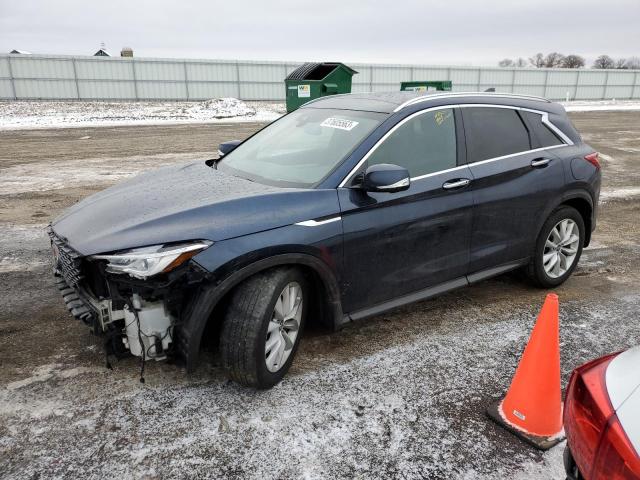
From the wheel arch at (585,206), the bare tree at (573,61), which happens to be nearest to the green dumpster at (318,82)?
the wheel arch at (585,206)

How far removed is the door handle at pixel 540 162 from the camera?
4375mm

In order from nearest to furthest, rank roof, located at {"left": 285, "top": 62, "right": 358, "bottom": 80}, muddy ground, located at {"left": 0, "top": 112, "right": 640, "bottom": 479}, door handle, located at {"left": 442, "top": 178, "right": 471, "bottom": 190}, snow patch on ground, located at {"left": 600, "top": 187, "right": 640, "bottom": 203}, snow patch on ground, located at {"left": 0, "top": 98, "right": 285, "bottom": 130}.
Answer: muddy ground, located at {"left": 0, "top": 112, "right": 640, "bottom": 479}
door handle, located at {"left": 442, "top": 178, "right": 471, "bottom": 190}
snow patch on ground, located at {"left": 600, "top": 187, "right": 640, "bottom": 203}
roof, located at {"left": 285, "top": 62, "right": 358, "bottom": 80}
snow patch on ground, located at {"left": 0, "top": 98, "right": 285, "bottom": 130}

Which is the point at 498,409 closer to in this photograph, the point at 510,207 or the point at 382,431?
the point at 382,431

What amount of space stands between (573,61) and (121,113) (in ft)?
263

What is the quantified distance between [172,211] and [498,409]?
220cm

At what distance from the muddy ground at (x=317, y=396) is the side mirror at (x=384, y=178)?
1.18m

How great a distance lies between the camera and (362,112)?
3904 mm

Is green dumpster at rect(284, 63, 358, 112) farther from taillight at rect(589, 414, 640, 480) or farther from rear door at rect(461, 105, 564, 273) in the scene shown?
taillight at rect(589, 414, 640, 480)

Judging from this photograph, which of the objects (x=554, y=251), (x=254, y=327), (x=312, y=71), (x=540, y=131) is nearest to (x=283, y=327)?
(x=254, y=327)

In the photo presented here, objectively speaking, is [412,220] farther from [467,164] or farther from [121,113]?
[121,113]

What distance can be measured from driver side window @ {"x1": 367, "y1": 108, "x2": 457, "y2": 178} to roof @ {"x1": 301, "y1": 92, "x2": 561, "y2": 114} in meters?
0.12

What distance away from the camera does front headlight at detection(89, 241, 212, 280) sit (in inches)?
107

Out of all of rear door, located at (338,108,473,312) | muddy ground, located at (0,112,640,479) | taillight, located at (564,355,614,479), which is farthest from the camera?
rear door, located at (338,108,473,312)

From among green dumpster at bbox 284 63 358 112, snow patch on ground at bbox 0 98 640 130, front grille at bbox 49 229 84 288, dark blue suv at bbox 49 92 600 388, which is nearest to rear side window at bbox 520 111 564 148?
dark blue suv at bbox 49 92 600 388
